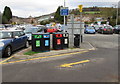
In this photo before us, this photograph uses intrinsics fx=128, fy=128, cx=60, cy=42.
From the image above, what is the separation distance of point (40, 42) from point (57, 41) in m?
1.22

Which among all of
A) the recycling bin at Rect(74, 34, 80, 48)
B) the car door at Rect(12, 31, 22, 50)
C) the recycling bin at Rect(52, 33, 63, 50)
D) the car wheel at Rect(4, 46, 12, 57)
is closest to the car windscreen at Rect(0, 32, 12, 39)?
the car door at Rect(12, 31, 22, 50)

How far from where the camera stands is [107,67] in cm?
529

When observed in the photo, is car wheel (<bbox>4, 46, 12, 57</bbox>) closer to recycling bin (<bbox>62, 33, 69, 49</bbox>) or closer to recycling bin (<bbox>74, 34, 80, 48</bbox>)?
recycling bin (<bbox>62, 33, 69, 49</bbox>)

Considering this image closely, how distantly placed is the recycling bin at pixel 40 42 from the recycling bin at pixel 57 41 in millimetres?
Result: 610

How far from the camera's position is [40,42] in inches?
313

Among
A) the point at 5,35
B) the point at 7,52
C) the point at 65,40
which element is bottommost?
the point at 7,52

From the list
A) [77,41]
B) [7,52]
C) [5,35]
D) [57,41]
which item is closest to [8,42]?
[7,52]

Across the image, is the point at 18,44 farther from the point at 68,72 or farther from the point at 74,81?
the point at 74,81

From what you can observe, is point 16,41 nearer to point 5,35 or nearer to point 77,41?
point 5,35

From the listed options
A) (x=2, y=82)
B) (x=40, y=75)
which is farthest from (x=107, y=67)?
(x=2, y=82)

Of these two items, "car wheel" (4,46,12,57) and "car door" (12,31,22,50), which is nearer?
"car wheel" (4,46,12,57)

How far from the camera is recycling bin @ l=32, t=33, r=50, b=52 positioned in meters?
7.82

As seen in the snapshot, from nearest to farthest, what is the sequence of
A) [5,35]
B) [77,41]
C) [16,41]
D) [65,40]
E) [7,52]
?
[7,52]
[5,35]
[16,41]
[65,40]
[77,41]

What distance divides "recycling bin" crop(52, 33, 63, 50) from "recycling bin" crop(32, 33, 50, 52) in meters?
0.61
